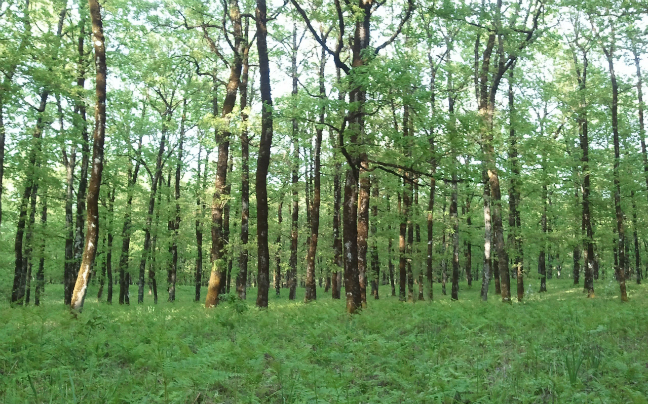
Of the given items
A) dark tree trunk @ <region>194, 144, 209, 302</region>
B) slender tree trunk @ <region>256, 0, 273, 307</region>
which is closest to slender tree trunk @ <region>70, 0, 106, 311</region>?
slender tree trunk @ <region>256, 0, 273, 307</region>

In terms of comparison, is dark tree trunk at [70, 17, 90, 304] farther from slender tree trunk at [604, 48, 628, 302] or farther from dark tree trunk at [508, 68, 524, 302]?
slender tree trunk at [604, 48, 628, 302]

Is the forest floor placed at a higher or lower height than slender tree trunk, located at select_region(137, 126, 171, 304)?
lower

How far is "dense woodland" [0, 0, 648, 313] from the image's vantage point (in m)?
11.6

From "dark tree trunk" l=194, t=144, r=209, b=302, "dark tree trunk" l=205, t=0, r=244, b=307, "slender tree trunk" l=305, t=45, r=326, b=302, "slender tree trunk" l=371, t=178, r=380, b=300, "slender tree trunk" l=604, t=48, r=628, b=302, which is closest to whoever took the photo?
"dark tree trunk" l=205, t=0, r=244, b=307

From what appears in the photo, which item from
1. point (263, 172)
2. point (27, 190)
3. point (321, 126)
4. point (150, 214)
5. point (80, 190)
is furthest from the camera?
point (150, 214)

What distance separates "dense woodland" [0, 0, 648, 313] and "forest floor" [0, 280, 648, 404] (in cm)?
414

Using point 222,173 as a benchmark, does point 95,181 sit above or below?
below

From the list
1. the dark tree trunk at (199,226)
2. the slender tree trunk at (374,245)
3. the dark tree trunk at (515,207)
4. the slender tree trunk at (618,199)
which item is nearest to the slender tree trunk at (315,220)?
the slender tree trunk at (374,245)

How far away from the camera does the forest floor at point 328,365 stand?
458 centimetres

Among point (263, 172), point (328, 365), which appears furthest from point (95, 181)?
point (328, 365)

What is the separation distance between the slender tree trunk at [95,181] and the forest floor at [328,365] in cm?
253

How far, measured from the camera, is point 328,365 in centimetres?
617

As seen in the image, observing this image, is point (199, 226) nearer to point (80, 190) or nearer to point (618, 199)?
point (80, 190)

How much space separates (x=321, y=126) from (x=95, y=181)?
721 cm
